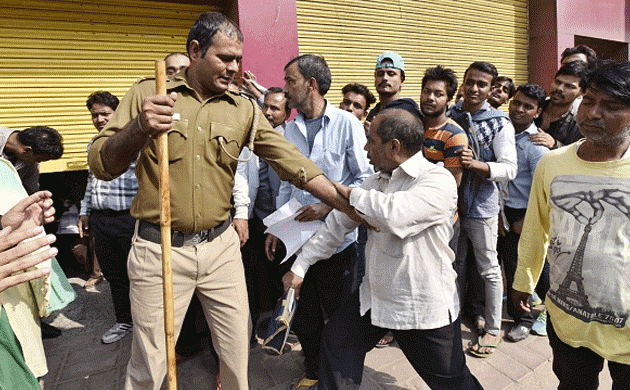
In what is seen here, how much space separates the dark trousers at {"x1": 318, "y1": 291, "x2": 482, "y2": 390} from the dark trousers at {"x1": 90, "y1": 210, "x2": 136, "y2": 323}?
207 cm

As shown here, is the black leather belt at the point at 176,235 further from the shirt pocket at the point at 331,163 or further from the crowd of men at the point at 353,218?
the shirt pocket at the point at 331,163

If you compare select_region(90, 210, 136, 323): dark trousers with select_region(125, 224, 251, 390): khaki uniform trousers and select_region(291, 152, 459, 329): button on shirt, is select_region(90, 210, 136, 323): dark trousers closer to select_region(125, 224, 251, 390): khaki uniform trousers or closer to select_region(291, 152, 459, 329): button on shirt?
select_region(125, 224, 251, 390): khaki uniform trousers

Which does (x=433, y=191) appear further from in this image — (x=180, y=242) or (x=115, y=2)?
(x=115, y=2)

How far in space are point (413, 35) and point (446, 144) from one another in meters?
4.20

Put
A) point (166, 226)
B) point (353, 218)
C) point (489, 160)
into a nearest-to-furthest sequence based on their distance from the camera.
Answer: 1. point (166, 226)
2. point (353, 218)
3. point (489, 160)

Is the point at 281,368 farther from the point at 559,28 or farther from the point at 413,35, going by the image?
the point at 559,28

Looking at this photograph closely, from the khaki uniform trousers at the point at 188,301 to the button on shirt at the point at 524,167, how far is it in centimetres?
246

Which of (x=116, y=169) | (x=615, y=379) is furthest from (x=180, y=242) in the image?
(x=615, y=379)

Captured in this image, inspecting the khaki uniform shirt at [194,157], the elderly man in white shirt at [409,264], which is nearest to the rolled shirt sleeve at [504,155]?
the elderly man in white shirt at [409,264]

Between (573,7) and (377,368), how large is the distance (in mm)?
8350

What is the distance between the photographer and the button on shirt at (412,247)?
77.2 inches

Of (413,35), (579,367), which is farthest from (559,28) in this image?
(579,367)

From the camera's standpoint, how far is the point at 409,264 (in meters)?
2.05

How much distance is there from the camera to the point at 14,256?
1.16 meters
